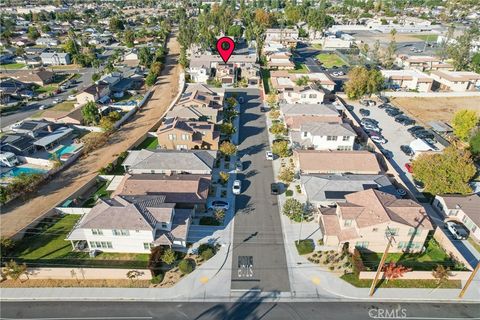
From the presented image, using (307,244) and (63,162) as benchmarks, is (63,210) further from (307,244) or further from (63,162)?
(307,244)

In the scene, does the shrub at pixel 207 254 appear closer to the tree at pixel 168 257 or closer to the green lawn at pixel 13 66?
the tree at pixel 168 257

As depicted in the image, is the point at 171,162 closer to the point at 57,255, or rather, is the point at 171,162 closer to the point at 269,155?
the point at 269,155

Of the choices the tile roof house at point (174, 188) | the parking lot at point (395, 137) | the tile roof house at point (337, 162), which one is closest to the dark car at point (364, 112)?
the parking lot at point (395, 137)

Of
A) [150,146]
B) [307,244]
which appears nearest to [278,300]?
[307,244]

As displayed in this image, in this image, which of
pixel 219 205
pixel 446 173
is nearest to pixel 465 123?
pixel 446 173

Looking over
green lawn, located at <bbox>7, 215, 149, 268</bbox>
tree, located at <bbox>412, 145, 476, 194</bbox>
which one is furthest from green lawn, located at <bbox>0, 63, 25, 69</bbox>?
tree, located at <bbox>412, 145, 476, 194</bbox>
